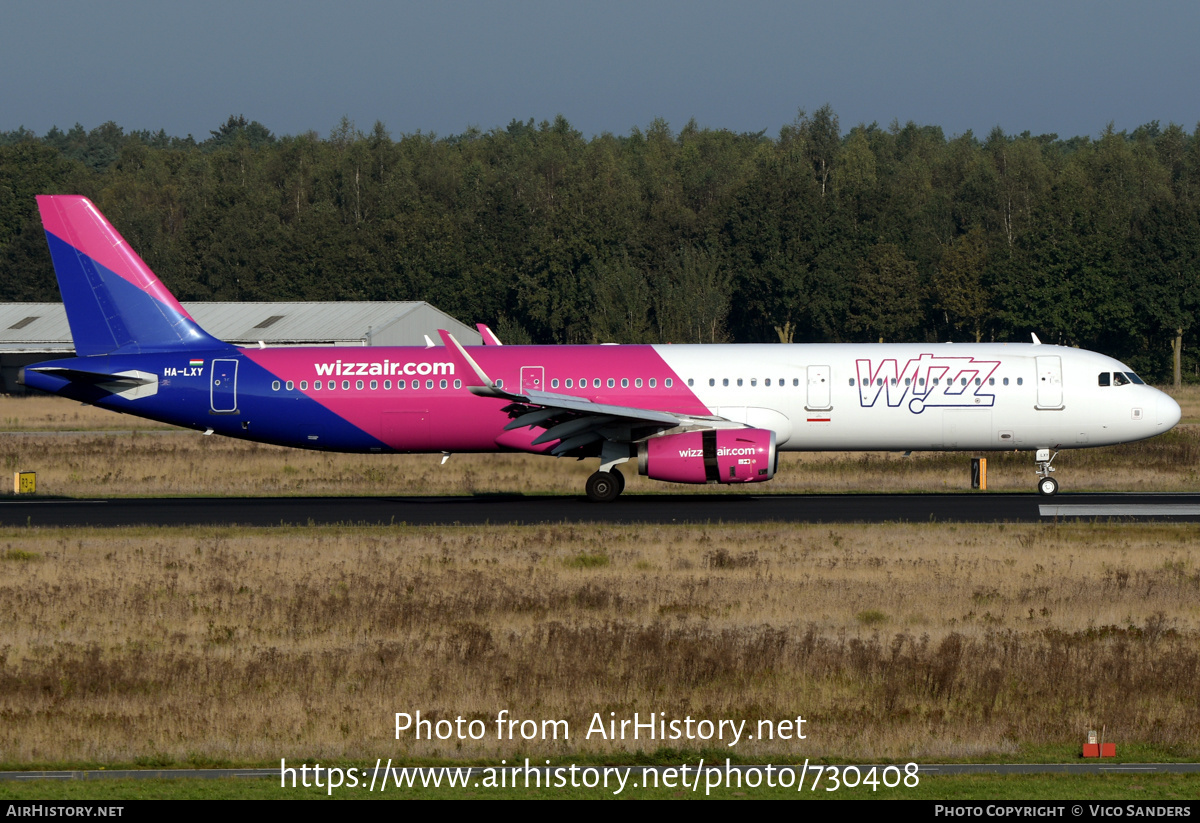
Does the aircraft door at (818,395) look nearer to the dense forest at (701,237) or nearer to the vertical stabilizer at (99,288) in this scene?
the vertical stabilizer at (99,288)

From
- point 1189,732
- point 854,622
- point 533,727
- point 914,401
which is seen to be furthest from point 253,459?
point 1189,732

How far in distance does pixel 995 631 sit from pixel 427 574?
9541mm

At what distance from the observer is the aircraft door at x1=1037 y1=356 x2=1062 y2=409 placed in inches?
1347

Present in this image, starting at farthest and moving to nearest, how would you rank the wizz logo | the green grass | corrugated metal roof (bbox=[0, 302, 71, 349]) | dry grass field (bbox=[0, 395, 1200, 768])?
corrugated metal roof (bbox=[0, 302, 71, 349]), the wizz logo, dry grass field (bbox=[0, 395, 1200, 768]), the green grass

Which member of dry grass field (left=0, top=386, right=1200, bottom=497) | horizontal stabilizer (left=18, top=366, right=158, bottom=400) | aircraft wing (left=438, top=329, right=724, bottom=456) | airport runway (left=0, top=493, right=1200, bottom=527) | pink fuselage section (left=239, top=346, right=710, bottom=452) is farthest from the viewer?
dry grass field (left=0, top=386, right=1200, bottom=497)

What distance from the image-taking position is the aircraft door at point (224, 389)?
3484 cm

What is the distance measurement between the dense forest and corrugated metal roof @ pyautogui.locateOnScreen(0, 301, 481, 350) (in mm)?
10246

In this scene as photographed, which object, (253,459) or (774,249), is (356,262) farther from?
(253,459)

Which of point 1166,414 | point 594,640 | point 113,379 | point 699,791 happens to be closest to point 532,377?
point 113,379

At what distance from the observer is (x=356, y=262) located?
12394 centimetres

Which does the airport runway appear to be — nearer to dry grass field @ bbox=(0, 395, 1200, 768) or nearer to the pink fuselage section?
the pink fuselage section

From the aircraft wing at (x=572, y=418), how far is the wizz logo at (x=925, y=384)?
363 centimetres

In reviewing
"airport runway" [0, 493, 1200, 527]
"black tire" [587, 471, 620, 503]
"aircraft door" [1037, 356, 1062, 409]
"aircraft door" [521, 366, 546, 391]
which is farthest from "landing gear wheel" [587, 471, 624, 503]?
"aircraft door" [1037, 356, 1062, 409]

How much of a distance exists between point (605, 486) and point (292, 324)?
213 feet
